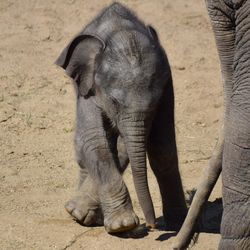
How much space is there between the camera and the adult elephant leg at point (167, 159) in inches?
263

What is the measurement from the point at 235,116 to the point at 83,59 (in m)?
2.16

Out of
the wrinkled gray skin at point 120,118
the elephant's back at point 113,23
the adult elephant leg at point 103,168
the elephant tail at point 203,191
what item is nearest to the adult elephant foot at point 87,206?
the wrinkled gray skin at point 120,118

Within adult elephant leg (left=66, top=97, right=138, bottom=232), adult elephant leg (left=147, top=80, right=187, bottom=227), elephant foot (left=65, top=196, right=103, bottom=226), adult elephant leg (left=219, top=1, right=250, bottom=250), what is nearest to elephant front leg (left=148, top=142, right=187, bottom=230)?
adult elephant leg (left=147, top=80, right=187, bottom=227)

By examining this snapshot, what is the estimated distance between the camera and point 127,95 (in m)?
6.39

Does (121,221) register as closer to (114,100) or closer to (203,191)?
(114,100)

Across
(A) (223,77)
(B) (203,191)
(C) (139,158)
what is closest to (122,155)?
(C) (139,158)

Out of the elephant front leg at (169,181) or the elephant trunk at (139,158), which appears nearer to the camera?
the elephant trunk at (139,158)

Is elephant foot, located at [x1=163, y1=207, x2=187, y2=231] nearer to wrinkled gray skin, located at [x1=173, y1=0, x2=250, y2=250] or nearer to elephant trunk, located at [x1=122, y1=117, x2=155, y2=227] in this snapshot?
elephant trunk, located at [x1=122, y1=117, x2=155, y2=227]

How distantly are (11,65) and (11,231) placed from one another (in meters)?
3.63

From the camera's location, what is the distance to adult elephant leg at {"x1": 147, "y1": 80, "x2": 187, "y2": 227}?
6.67 m

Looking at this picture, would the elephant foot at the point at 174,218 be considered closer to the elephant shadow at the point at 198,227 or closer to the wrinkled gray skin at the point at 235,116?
the elephant shadow at the point at 198,227

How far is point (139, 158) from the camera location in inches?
249

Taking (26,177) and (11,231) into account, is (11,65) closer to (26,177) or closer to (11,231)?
(26,177)

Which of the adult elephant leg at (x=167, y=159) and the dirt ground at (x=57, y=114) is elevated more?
the adult elephant leg at (x=167, y=159)
